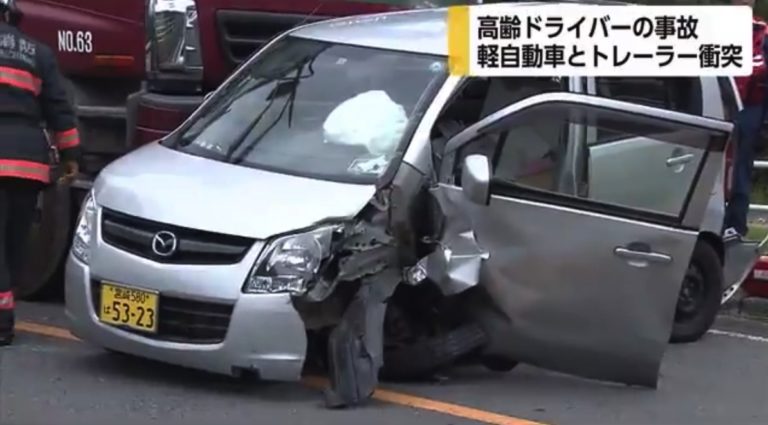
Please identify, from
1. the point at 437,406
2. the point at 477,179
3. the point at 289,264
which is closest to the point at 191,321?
the point at 289,264

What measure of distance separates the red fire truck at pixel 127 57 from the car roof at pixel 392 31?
0.88 m

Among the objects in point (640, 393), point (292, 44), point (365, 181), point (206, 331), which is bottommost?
point (640, 393)

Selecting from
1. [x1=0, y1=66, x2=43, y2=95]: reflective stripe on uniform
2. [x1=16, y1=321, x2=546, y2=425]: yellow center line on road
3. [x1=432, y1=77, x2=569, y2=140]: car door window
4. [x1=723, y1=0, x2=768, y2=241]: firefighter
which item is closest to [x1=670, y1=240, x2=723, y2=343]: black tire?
[x1=723, y1=0, x2=768, y2=241]: firefighter

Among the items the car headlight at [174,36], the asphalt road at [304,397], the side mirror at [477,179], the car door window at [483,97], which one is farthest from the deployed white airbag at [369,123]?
the car headlight at [174,36]

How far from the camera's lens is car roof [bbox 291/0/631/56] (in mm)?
7590

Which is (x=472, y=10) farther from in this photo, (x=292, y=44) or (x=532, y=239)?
(x=532, y=239)

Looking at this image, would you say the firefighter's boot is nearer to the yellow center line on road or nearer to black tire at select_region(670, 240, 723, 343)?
the yellow center line on road

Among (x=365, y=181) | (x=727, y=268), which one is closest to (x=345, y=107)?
(x=365, y=181)

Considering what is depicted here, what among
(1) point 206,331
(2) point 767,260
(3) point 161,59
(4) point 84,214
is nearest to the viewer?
(1) point 206,331

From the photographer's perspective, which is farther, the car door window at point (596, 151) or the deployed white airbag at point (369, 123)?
the deployed white airbag at point (369, 123)

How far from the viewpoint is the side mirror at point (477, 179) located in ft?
21.2

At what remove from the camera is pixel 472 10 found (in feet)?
25.5

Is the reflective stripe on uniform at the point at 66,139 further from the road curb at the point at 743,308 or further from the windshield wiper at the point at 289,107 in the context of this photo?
the road curb at the point at 743,308

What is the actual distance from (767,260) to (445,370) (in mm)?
3062
